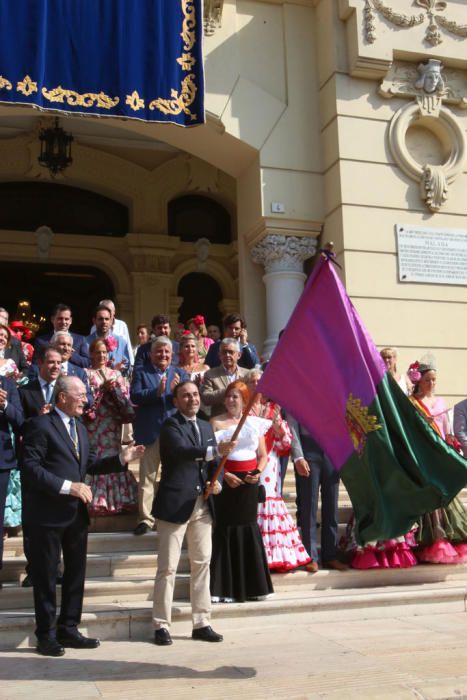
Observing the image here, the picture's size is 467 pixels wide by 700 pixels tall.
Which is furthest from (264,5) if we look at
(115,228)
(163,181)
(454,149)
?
(115,228)

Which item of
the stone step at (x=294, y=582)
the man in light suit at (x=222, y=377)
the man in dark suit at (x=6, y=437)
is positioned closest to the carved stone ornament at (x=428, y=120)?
the man in light suit at (x=222, y=377)

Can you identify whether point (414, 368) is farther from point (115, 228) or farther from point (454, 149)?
point (115, 228)

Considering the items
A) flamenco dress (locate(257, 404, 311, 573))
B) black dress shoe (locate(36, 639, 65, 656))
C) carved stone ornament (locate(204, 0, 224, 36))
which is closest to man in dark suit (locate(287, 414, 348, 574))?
flamenco dress (locate(257, 404, 311, 573))

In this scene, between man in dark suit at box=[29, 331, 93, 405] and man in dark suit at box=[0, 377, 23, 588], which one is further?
man in dark suit at box=[29, 331, 93, 405]

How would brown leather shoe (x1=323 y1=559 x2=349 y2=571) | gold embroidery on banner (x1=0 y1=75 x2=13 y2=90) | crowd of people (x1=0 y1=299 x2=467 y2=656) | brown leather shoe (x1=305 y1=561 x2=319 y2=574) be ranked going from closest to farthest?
crowd of people (x1=0 y1=299 x2=467 y2=656) < brown leather shoe (x1=305 y1=561 x2=319 y2=574) < brown leather shoe (x1=323 y1=559 x2=349 y2=571) < gold embroidery on banner (x1=0 y1=75 x2=13 y2=90)

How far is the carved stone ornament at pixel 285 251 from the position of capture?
11.3m

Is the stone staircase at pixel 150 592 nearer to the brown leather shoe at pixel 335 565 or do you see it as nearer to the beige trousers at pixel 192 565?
the brown leather shoe at pixel 335 565

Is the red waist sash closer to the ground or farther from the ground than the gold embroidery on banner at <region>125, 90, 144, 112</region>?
closer to the ground

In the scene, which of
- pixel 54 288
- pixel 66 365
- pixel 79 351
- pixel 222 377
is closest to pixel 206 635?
pixel 222 377

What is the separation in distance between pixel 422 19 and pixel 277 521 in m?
7.90

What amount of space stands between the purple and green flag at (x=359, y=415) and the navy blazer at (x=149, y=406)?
6.79 feet

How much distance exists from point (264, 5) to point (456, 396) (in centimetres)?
619

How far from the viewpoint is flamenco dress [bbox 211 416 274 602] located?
20.6ft

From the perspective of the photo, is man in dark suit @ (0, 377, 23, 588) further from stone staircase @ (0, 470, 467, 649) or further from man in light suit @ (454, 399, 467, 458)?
man in light suit @ (454, 399, 467, 458)
